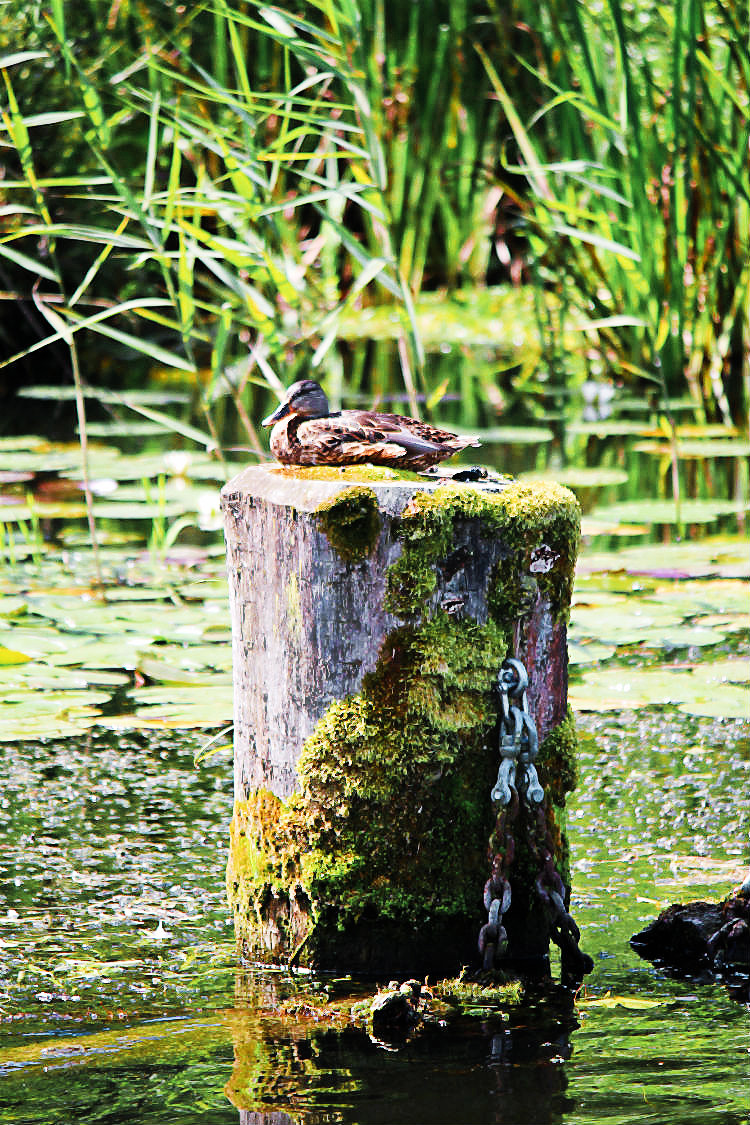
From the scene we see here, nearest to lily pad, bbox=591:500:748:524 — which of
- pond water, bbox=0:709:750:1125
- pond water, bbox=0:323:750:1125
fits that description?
pond water, bbox=0:323:750:1125

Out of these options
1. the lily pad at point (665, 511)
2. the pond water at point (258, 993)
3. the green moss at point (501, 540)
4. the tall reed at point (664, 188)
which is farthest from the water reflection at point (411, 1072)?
the lily pad at point (665, 511)

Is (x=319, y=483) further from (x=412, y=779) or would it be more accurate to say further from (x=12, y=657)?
(x=12, y=657)

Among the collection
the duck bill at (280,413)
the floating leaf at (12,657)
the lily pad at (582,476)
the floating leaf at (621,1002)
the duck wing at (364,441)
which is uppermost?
the duck bill at (280,413)

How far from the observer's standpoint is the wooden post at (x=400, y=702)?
220 cm

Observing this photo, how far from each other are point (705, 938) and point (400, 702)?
54cm

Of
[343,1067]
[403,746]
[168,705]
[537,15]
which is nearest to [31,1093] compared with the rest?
[343,1067]

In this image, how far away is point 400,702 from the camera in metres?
2.22

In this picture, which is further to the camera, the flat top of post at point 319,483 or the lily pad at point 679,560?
the lily pad at point 679,560

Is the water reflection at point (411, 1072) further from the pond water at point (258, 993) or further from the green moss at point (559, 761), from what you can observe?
the green moss at point (559, 761)

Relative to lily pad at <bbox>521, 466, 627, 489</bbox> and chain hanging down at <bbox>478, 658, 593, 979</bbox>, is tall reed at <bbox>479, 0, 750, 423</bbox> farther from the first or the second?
chain hanging down at <bbox>478, 658, 593, 979</bbox>

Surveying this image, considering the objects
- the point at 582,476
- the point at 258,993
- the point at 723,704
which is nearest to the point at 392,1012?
the point at 258,993

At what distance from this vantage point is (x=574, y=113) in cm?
616

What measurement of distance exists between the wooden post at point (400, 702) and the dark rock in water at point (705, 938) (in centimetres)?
16

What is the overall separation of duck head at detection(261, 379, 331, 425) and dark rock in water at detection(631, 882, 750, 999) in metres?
0.91
